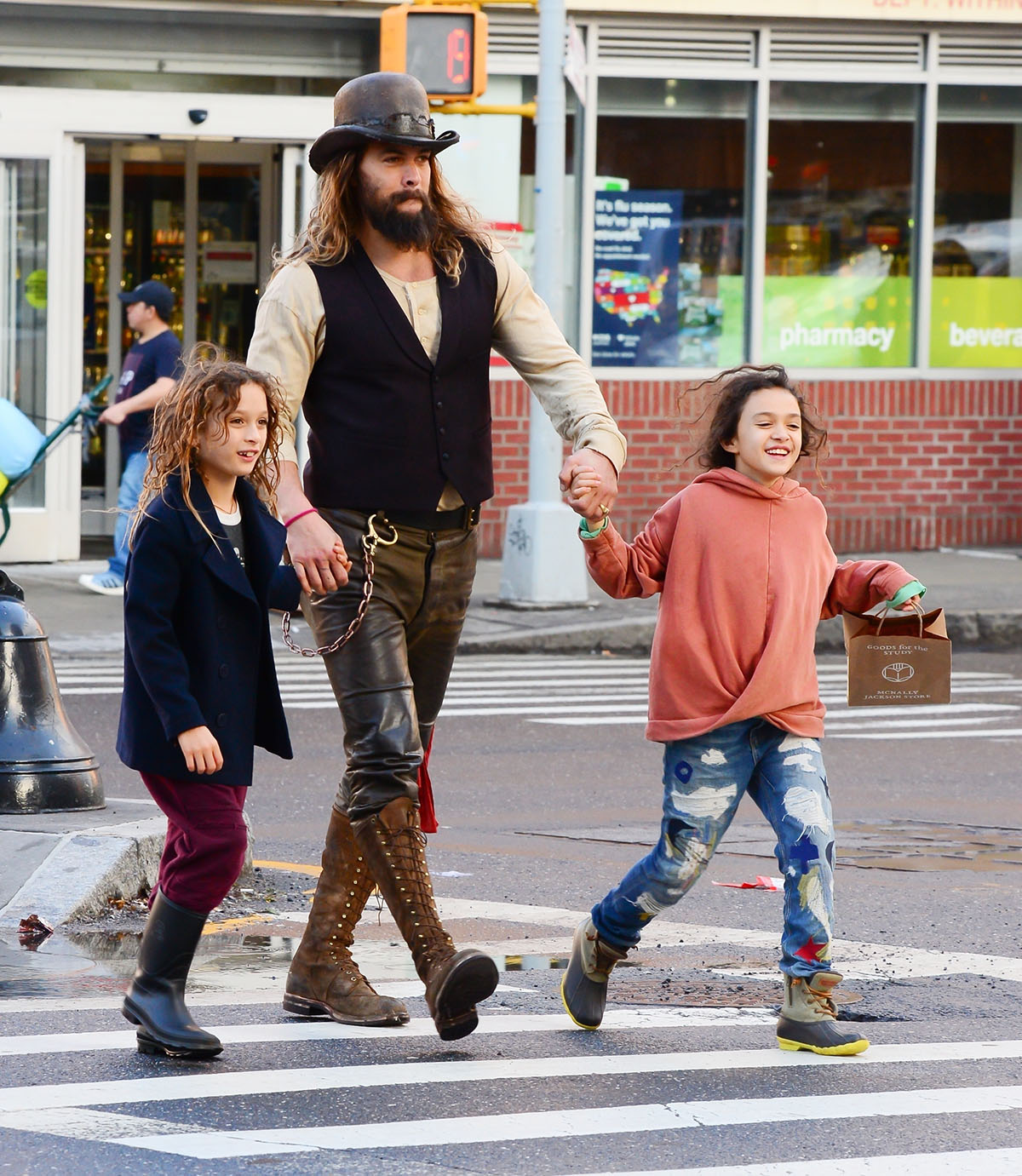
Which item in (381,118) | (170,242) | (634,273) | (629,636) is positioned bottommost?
(629,636)

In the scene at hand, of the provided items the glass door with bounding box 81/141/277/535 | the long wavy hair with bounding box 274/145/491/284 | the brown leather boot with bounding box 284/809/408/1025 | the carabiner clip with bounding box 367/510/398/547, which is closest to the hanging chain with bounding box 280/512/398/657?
the carabiner clip with bounding box 367/510/398/547

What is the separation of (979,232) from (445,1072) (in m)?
14.9

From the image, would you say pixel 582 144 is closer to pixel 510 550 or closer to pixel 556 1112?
pixel 510 550

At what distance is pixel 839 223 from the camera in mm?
18000

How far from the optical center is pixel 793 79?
1758 centimetres

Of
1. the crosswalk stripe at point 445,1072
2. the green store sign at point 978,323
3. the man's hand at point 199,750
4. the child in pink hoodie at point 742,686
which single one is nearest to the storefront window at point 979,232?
the green store sign at point 978,323

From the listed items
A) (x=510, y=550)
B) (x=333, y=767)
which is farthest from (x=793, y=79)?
(x=333, y=767)

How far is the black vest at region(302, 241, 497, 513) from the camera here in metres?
4.91

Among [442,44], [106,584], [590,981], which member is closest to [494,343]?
[590,981]

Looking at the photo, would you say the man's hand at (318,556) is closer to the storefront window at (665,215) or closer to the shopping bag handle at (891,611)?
the shopping bag handle at (891,611)

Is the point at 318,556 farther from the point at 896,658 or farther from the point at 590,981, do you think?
the point at 896,658

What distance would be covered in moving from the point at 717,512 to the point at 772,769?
607 mm

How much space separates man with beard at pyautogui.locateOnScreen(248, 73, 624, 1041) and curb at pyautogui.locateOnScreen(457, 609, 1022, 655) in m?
7.97

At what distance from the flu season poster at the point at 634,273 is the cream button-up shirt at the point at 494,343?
12125 millimetres
